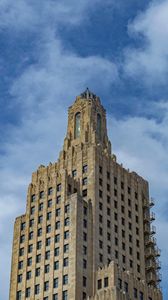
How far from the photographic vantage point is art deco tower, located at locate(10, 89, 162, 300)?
125688mm

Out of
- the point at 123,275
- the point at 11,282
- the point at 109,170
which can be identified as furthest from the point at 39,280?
the point at 109,170

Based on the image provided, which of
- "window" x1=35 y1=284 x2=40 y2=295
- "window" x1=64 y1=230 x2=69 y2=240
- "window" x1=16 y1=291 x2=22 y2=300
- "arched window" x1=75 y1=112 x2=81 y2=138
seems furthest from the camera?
"arched window" x1=75 y1=112 x2=81 y2=138

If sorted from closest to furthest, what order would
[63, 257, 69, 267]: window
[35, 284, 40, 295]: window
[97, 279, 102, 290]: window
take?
[97, 279, 102, 290]: window
[63, 257, 69, 267]: window
[35, 284, 40, 295]: window

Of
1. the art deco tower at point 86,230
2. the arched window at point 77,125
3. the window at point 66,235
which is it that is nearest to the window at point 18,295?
the art deco tower at point 86,230

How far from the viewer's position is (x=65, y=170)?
140 metres

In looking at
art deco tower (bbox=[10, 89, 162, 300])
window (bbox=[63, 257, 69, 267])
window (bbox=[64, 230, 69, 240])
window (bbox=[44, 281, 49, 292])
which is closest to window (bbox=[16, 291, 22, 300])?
art deco tower (bbox=[10, 89, 162, 300])

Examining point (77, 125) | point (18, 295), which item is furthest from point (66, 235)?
point (77, 125)

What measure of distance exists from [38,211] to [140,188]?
24.0 metres

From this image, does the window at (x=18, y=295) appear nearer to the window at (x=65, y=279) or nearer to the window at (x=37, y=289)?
the window at (x=37, y=289)

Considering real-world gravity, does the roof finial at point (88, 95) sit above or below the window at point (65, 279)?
above

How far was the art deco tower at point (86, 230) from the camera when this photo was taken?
126m

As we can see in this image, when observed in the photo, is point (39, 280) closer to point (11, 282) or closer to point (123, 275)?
point (11, 282)

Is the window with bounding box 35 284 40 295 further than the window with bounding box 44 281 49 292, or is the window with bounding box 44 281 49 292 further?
the window with bounding box 35 284 40 295

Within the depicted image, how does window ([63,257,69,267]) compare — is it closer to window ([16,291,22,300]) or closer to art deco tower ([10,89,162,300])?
art deco tower ([10,89,162,300])
